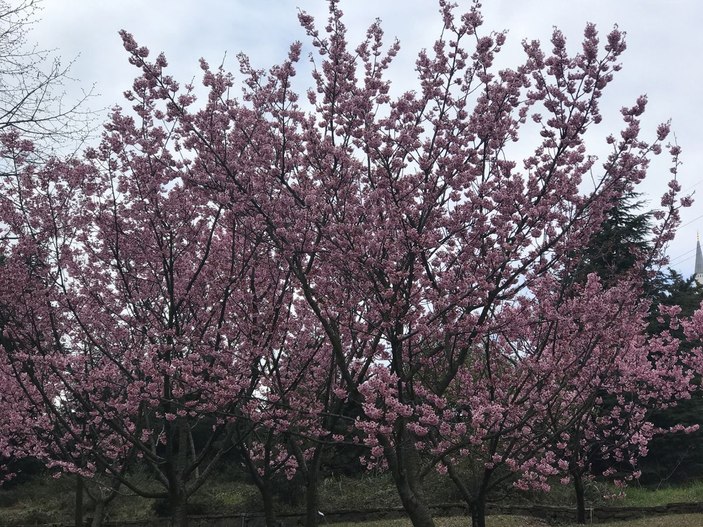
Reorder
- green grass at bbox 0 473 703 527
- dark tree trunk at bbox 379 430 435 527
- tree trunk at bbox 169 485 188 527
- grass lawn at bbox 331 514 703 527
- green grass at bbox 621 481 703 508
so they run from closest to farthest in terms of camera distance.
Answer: dark tree trunk at bbox 379 430 435 527
tree trunk at bbox 169 485 188 527
grass lawn at bbox 331 514 703 527
green grass at bbox 621 481 703 508
green grass at bbox 0 473 703 527

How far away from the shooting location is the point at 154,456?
7547mm

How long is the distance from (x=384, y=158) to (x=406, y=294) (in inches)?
54.8

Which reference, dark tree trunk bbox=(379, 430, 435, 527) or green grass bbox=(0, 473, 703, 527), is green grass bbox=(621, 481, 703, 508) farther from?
dark tree trunk bbox=(379, 430, 435, 527)

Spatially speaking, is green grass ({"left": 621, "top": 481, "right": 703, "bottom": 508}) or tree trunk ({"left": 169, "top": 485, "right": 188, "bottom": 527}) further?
green grass ({"left": 621, "top": 481, "right": 703, "bottom": 508})

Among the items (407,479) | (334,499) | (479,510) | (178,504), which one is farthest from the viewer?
(334,499)

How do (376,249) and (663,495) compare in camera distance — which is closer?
(376,249)

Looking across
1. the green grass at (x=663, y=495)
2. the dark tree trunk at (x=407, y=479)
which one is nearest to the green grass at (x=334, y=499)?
the green grass at (x=663, y=495)

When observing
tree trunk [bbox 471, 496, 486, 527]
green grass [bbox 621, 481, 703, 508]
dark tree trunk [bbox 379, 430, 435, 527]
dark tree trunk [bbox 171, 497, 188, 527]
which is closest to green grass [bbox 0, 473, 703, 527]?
green grass [bbox 621, 481, 703, 508]

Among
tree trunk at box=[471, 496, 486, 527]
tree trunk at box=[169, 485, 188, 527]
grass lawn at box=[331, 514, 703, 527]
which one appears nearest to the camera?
tree trunk at box=[471, 496, 486, 527]

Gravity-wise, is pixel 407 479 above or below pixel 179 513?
above

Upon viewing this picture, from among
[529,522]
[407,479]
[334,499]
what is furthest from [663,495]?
[407,479]

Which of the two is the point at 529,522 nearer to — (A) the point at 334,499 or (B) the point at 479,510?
(A) the point at 334,499

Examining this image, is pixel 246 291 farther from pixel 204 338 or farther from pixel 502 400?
pixel 502 400

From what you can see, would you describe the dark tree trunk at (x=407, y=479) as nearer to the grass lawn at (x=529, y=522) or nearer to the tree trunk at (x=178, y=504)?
the tree trunk at (x=178, y=504)
